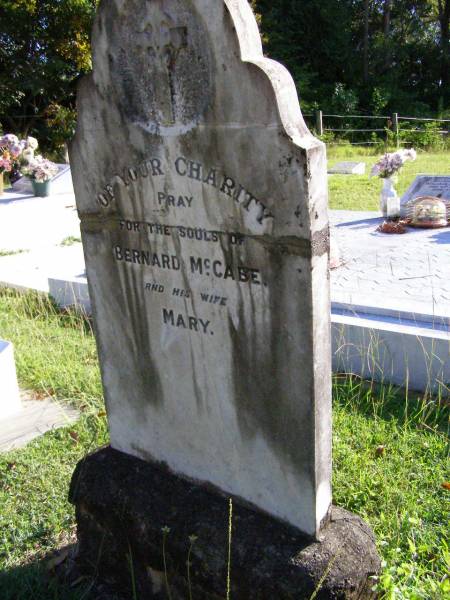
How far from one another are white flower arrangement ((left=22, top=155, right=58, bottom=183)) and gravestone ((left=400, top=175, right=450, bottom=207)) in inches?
216

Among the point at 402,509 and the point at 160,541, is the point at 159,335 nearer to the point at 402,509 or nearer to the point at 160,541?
the point at 160,541

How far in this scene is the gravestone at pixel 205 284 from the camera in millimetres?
1938

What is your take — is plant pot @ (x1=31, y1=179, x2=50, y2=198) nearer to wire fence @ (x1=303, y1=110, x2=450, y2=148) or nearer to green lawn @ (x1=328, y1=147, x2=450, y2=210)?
green lawn @ (x1=328, y1=147, x2=450, y2=210)

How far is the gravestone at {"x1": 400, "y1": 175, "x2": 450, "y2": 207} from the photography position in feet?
28.6

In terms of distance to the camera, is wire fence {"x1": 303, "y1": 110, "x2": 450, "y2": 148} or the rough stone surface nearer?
the rough stone surface

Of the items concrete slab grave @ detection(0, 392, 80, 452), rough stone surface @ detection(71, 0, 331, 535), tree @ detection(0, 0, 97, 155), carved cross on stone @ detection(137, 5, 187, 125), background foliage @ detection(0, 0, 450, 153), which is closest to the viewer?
rough stone surface @ detection(71, 0, 331, 535)

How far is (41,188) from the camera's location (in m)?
10.3

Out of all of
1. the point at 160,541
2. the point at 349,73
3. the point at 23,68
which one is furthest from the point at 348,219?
the point at 349,73

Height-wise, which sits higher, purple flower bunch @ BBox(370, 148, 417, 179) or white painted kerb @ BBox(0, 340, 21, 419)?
purple flower bunch @ BBox(370, 148, 417, 179)

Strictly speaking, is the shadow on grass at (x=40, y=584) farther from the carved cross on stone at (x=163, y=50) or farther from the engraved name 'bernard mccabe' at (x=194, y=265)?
the carved cross on stone at (x=163, y=50)

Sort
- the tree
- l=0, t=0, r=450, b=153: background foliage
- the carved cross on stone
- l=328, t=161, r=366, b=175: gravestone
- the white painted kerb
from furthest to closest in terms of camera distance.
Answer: l=0, t=0, r=450, b=153: background foliage → the tree → l=328, t=161, r=366, b=175: gravestone → the white painted kerb → the carved cross on stone

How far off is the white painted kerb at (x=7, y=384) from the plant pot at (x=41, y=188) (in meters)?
6.66

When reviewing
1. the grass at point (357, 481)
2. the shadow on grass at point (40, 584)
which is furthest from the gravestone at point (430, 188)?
the shadow on grass at point (40, 584)

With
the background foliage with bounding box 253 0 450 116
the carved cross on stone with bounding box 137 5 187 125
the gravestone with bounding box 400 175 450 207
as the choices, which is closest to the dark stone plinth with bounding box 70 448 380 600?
the carved cross on stone with bounding box 137 5 187 125
